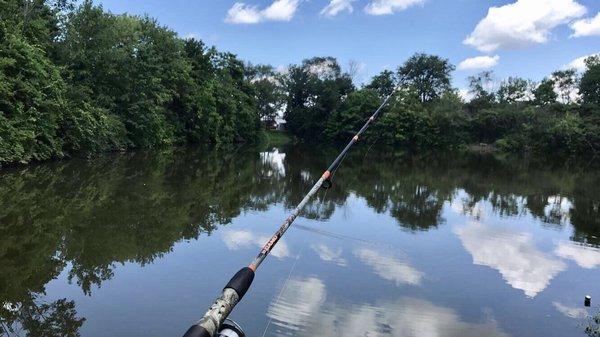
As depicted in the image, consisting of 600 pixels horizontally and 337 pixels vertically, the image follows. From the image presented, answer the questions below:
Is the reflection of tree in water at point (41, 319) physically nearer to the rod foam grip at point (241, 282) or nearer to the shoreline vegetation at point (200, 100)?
the rod foam grip at point (241, 282)

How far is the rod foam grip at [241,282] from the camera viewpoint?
2518 millimetres

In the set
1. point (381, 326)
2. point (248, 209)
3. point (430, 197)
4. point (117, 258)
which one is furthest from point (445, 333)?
point (430, 197)

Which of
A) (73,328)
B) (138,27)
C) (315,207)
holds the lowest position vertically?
(73,328)

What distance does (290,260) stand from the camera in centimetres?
838

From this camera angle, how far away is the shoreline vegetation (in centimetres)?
1772

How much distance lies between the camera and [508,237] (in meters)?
11.0

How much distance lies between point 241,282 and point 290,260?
5.88 metres

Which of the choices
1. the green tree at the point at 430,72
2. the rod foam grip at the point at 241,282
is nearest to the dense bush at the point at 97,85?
the rod foam grip at the point at 241,282

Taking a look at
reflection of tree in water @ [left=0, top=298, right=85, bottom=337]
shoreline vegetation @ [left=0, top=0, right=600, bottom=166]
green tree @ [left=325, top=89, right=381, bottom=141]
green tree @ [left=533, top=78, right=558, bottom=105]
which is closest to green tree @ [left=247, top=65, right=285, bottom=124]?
shoreline vegetation @ [left=0, top=0, right=600, bottom=166]

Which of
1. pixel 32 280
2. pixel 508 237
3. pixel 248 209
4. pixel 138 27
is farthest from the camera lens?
pixel 138 27

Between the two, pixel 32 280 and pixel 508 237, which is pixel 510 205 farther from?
pixel 32 280

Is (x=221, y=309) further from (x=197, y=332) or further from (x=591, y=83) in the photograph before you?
(x=591, y=83)

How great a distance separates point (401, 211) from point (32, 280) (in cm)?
943

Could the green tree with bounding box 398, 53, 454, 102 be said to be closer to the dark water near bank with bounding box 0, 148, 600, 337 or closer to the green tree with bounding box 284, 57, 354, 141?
the green tree with bounding box 284, 57, 354, 141
